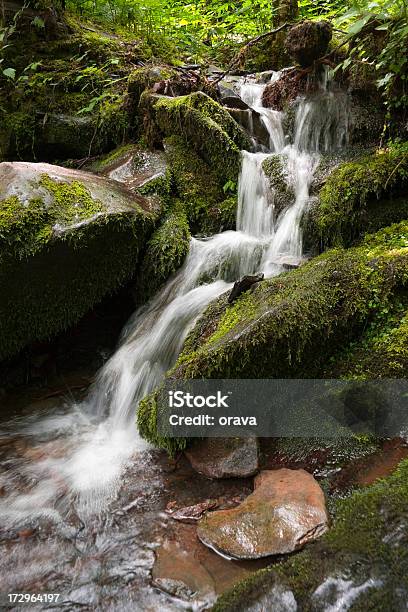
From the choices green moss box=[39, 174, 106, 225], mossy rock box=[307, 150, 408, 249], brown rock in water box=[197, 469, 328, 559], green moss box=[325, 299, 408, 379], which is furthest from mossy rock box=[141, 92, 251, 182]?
brown rock in water box=[197, 469, 328, 559]

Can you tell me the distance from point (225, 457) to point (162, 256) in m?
2.36

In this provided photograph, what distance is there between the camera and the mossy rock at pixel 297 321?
313cm

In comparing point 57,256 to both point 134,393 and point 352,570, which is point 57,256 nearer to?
point 134,393

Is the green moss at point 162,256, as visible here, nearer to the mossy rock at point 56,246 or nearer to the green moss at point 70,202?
the mossy rock at point 56,246

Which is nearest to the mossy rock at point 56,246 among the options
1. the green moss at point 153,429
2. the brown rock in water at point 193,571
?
the green moss at point 153,429

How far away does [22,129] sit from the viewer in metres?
6.33

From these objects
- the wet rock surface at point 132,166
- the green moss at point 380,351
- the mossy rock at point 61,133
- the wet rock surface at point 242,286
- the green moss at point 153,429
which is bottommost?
the green moss at point 153,429

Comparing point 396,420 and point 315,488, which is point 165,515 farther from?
point 396,420

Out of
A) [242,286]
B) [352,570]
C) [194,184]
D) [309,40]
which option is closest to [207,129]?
[194,184]

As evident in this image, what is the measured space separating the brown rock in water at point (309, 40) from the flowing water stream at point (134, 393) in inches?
18.2

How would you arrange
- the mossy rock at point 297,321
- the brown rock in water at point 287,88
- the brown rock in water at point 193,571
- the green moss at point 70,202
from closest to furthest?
1. the brown rock in water at point 193,571
2. the mossy rock at point 297,321
3. the green moss at point 70,202
4. the brown rock in water at point 287,88

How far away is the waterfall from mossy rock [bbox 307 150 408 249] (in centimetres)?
43

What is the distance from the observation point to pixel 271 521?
8.11 feet

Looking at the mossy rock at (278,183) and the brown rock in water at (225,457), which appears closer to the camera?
the brown rock in water at (225,457)
